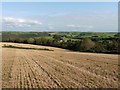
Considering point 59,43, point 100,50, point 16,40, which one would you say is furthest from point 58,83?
point 16,40

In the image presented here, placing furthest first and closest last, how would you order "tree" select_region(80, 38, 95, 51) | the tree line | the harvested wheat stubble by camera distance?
"tree" select_region(80, 38, 95, 51), the tree line, the harvested wheat stubble

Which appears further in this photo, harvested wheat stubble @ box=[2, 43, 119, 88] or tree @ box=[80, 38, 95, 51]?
A: tree @ box=[80, 38, 95, 51]

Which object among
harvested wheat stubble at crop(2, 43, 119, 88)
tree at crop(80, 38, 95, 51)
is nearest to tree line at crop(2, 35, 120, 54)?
tree at crop(80, 38, 95, 51)

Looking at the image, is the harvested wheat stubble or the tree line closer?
the harvested wheat stubble

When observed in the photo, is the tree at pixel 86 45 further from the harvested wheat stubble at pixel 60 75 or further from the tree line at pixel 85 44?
the harvested wheat stubble at pixel 60 75

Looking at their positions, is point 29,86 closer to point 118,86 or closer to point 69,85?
point 69,85

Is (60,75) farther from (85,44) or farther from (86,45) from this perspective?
(85,44)

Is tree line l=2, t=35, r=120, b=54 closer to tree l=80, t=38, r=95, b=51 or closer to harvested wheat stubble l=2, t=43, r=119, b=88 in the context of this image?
tree l=80, t=38, r=95, b=51

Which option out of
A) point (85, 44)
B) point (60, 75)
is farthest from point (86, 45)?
point (60, 75)

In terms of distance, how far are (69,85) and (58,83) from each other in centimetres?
77

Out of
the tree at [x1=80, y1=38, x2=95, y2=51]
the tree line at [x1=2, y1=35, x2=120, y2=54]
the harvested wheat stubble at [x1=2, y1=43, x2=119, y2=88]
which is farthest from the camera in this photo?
the tree at [x1=80, y1=38, x2=95, y2=51]

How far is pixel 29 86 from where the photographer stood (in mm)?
11320

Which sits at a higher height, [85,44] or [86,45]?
[85,44]

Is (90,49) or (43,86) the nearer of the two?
(43,86)
